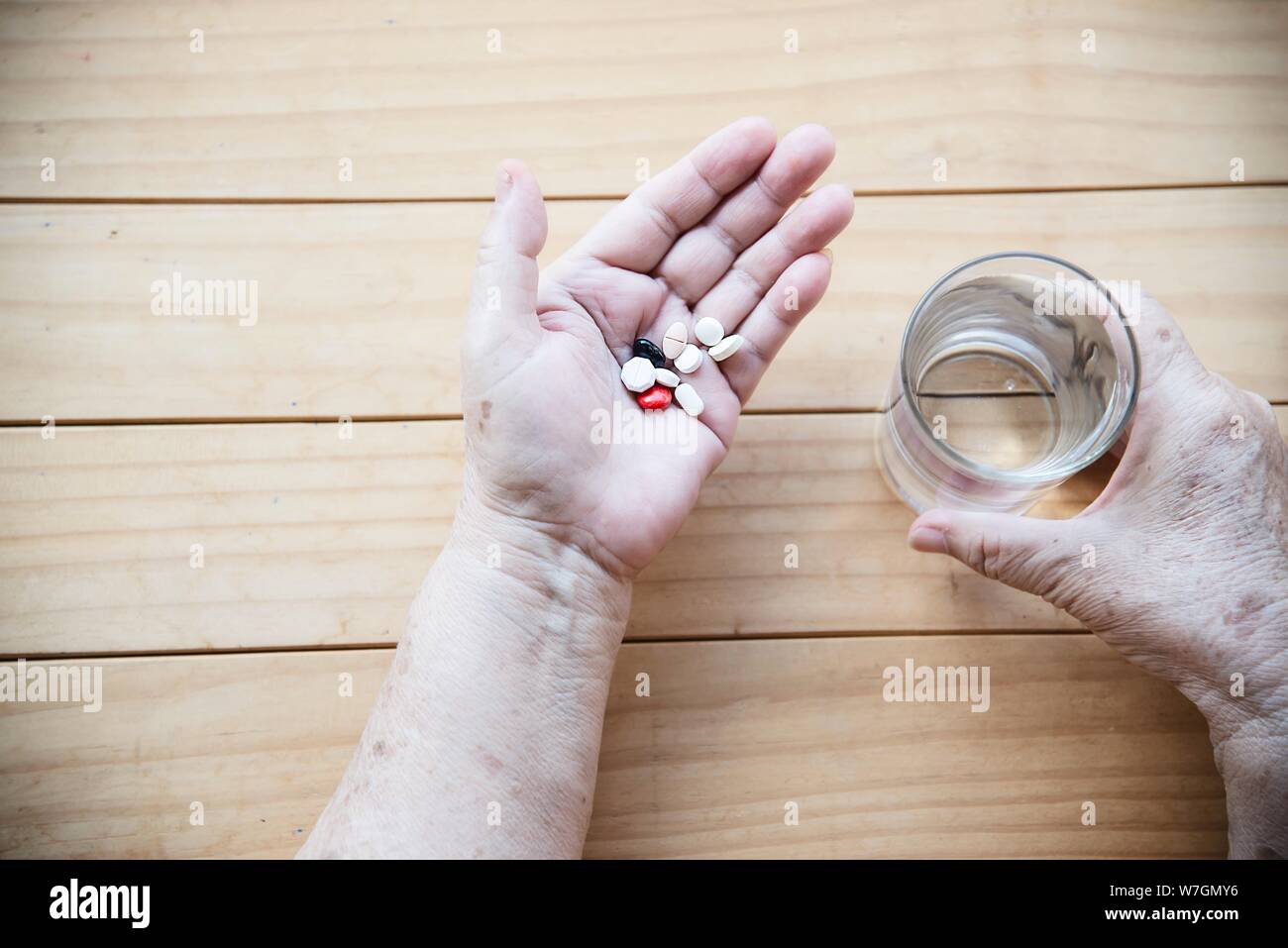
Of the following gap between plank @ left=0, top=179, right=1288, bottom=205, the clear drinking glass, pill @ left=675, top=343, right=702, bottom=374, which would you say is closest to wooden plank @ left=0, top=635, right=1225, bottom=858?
the clear drinking glass

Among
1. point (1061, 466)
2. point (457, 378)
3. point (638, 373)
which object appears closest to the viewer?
point (1061, 466)

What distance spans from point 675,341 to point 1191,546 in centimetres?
55

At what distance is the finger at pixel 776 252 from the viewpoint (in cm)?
92

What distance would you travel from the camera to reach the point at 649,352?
932 millimetres

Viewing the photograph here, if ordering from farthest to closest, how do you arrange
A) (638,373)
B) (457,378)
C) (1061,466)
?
(457,378), (638,373), (1061,466)

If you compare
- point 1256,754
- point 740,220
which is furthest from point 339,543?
point 1256,754

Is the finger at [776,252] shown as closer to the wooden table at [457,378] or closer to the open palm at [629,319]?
the open palm at [629,319]

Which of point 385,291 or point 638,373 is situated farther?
point 385,291

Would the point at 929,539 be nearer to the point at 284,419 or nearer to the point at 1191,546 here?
the point at 1191,546

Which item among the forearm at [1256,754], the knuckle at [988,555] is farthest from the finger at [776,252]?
the forearm at [1256,754]

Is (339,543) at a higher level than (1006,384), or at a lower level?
lower

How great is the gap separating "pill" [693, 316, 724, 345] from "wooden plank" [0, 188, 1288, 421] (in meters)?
0.12
